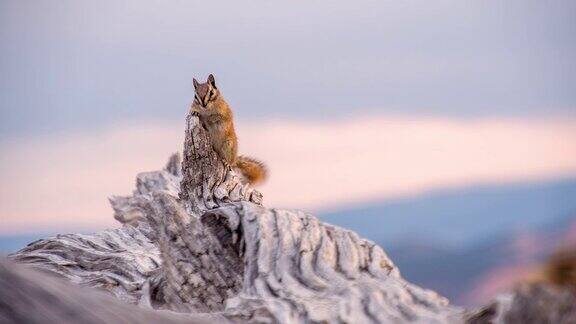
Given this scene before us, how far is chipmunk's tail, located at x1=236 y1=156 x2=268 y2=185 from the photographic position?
12.1 metres

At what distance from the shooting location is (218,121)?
11672 millimetres

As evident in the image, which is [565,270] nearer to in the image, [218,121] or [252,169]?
[218,121]

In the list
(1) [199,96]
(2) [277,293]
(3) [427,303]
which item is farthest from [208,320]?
(1) [199,96]

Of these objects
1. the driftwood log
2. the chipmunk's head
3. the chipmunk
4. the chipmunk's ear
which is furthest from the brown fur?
the chipmunk's ear

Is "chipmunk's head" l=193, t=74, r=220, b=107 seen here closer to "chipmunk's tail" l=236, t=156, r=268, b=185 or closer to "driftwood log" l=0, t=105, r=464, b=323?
"chipmunk's tail" l=236, t=156, r=268, b=185

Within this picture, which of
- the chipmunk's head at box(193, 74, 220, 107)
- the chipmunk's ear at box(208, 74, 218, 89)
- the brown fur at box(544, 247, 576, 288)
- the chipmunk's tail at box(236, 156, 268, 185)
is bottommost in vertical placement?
the brown fur at box(544, 247, 576, 288)

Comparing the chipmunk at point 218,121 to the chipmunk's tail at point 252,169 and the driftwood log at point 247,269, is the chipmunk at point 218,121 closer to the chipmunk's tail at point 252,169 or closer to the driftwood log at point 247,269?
the chipmunk's tail at point 252,169

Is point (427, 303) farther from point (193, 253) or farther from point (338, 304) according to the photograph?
point (193, 253)

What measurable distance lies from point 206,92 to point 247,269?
5.20 metres

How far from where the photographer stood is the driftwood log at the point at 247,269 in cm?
578

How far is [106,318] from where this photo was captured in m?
5.05

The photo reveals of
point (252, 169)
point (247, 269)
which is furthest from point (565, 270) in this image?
point (252, 169)

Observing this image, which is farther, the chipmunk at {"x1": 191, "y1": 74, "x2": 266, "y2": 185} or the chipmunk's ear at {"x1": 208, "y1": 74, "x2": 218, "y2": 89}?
the chipmunk's ear at {"x1": 208, "y1": 74, "x2": 218, "y2": 89}

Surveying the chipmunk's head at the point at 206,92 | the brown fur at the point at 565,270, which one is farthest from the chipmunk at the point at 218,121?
the brown fur at the point at 565,270
